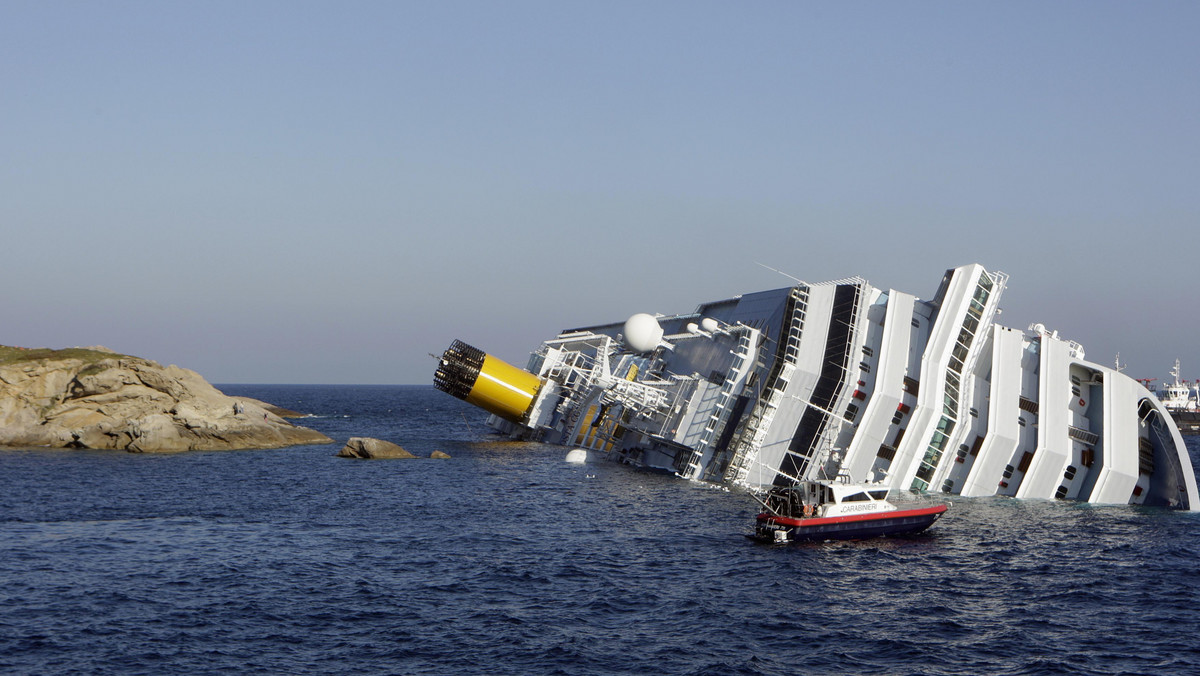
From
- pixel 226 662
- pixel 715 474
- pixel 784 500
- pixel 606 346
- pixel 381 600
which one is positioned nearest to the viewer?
pixel 226 662

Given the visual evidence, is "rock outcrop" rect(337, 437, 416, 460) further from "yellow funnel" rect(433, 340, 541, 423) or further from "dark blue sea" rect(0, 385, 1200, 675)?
"dark blue sea" rect(0, 385, 1200, 675)

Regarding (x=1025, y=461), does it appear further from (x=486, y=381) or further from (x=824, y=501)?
(x=486, y=381)

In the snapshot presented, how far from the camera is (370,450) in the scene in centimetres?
7875

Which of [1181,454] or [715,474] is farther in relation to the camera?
[715,474]

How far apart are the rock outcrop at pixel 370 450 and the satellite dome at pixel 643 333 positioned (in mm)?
21047

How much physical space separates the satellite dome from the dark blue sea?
829 inches

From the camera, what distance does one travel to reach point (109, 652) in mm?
28297

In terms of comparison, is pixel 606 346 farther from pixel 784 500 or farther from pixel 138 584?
pixel 138 584

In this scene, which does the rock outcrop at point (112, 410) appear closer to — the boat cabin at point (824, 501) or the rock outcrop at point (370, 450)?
the rock outcrop at point (370, 450)

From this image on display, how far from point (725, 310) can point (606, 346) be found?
431 inches

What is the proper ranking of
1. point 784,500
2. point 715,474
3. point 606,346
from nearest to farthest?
point 784,500 < point 715,474 < point 606,346

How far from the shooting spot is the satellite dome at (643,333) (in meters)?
78.3

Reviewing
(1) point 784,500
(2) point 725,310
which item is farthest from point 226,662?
(2) point 725,310

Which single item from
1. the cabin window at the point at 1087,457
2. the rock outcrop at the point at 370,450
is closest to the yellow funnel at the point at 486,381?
the rock outcrop at the point at 370,450
